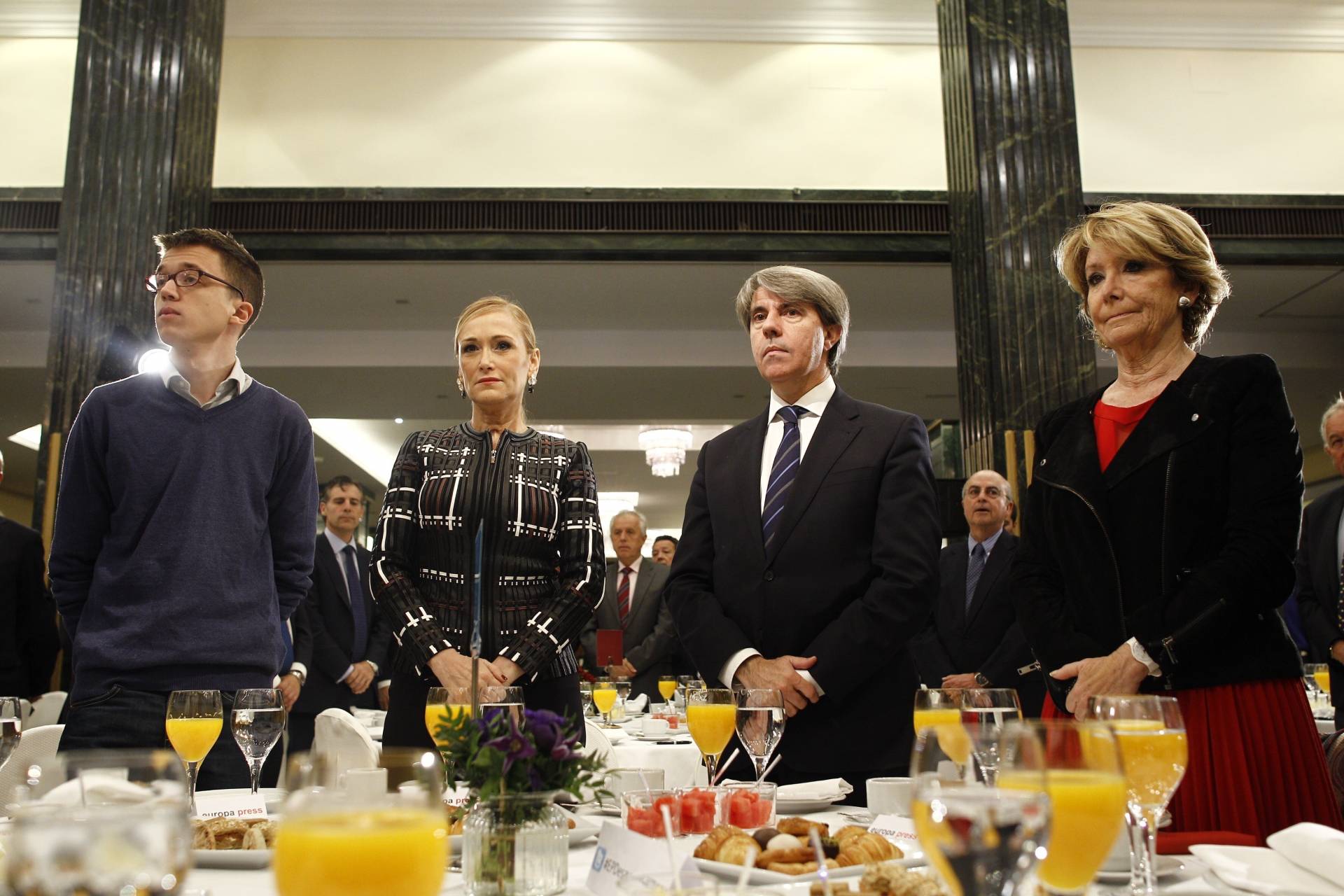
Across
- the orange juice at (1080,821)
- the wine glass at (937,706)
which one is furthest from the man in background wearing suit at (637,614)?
the orange juice at (1080,821)

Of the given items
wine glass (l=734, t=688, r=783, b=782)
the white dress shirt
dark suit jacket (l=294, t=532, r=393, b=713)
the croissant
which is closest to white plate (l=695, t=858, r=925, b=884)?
the croissant

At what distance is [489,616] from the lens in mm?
1994

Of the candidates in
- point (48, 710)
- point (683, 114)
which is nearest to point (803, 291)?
point (48, 710)

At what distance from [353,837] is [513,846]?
0.26m

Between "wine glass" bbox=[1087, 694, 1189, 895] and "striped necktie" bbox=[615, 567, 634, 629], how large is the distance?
5.44 m

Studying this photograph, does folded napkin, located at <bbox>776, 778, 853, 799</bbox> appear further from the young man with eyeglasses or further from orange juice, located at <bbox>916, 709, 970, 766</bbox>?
the young man with eyeglasses

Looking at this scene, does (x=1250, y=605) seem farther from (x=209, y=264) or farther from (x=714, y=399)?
(x=714, y=399)

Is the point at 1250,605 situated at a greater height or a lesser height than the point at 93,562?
lesser

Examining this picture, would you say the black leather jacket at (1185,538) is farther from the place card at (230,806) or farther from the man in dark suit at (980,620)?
the man in dark suit at (980,620)

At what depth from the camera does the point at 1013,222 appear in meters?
5.86

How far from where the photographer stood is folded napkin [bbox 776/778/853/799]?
4.27 ft

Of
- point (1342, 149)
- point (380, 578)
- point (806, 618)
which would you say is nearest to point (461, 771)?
point (806, 618)

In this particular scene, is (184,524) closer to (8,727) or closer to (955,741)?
(8,727)

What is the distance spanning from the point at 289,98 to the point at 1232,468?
722 cm
